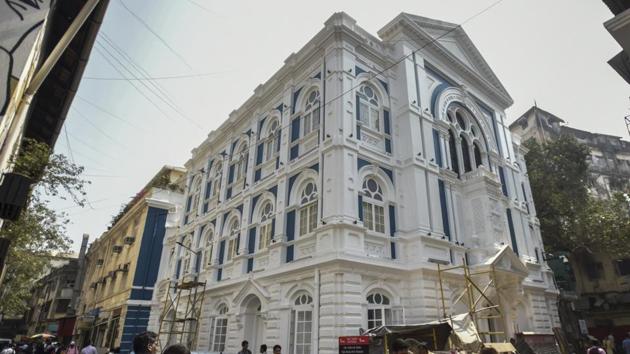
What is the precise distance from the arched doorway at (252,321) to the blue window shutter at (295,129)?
6.89m

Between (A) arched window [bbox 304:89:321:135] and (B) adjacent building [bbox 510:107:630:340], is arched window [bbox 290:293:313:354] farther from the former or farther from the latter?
(B) adjacent building [bbox 510:107:630:340]

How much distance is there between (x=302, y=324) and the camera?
39.5ft

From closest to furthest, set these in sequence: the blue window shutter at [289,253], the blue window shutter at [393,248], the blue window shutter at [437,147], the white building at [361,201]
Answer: the white building at [361,201]
the blue window shutter at [393,248]
the blue window shutter at [289,253]
the blue window shutter at [437,147]

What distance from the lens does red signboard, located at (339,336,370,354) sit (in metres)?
8.81

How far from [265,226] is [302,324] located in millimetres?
4949

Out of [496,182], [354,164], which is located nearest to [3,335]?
[354,164]

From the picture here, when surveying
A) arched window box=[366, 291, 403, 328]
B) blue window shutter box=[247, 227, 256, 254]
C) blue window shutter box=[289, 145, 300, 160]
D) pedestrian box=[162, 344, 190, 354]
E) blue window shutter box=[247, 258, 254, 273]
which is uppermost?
blue window shutter box=[289, 145, 300, 160]

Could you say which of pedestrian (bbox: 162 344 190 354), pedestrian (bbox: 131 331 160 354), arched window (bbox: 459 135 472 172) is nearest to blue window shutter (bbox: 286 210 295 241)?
arched window (bbox: 459 135 472 172)

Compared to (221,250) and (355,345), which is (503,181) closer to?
(355,345)

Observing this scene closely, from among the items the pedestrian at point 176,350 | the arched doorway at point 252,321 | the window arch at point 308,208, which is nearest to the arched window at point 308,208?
the window arch at point 308,208

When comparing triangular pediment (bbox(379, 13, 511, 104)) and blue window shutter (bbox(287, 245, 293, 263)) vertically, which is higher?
triangular pediment (bbox(379, 13, 511, 104))

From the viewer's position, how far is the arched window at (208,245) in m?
19.4

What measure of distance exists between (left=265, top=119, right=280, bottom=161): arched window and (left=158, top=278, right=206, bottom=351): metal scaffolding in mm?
6693

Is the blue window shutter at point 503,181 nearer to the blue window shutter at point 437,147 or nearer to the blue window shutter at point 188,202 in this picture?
the blue window shutter at point 437,147
